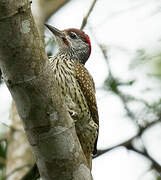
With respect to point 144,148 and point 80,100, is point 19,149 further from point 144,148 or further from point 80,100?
point 144,148

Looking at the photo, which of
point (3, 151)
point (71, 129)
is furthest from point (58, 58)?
point (71, 129)

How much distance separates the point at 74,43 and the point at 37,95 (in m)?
2.75

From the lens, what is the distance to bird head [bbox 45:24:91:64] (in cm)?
498

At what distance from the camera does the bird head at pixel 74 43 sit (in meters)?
4.98

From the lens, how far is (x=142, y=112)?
4480 millimetres

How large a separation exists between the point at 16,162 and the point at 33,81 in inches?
90.0

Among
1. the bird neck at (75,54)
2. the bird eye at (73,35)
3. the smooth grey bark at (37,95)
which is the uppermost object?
the smooth grey bark at (37,95)

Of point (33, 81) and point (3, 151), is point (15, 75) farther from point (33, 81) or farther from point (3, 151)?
point (3, 151)

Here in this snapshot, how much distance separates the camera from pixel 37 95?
2410 millimetres

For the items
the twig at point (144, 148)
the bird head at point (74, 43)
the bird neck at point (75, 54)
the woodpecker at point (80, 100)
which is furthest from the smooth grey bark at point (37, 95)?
the bird head at point (74, 43)

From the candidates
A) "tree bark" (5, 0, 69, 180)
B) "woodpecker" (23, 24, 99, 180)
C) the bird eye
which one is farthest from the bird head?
"woodpecker" (23, 24, 99, 180)

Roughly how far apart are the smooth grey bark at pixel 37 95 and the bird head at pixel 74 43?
243 centimetres

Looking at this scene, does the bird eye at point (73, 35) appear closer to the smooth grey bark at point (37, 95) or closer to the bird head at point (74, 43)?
the bird head at point (74, 43)

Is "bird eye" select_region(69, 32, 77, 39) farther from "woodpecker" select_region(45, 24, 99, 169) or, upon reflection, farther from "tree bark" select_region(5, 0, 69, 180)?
"woodpecker" select_region(45, 24, 99, 169)
